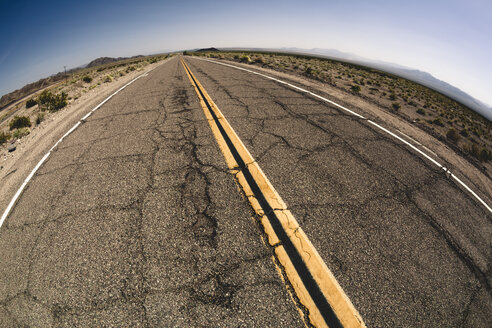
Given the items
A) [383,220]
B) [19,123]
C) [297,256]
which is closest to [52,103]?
[19,123]

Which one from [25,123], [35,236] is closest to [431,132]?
[35,236]

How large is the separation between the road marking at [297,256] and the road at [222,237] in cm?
8

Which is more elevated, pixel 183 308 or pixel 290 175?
pixel 290 175

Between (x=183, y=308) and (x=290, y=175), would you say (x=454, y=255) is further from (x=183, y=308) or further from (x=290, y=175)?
(x=183, y=308)

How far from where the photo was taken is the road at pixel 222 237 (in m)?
1.63

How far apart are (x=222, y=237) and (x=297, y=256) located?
76 cm

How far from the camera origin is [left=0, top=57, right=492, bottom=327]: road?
1626 mm

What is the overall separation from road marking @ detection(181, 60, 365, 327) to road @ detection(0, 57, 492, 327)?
3.0 inches

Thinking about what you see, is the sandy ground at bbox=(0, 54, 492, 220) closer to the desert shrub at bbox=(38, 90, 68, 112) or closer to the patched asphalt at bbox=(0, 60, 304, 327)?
the patched asphalt at bbox=(0, 60, 304, 327)

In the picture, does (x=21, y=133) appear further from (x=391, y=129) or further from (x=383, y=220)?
(x=391, y=129)

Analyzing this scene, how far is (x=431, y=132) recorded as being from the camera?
555 cm

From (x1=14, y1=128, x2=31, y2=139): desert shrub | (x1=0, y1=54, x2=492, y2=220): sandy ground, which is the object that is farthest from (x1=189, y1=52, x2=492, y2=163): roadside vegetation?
(x1=14, y1=128, x2=31, y2=139): desert shrub

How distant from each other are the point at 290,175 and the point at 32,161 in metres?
5.06

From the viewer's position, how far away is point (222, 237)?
204 cm
